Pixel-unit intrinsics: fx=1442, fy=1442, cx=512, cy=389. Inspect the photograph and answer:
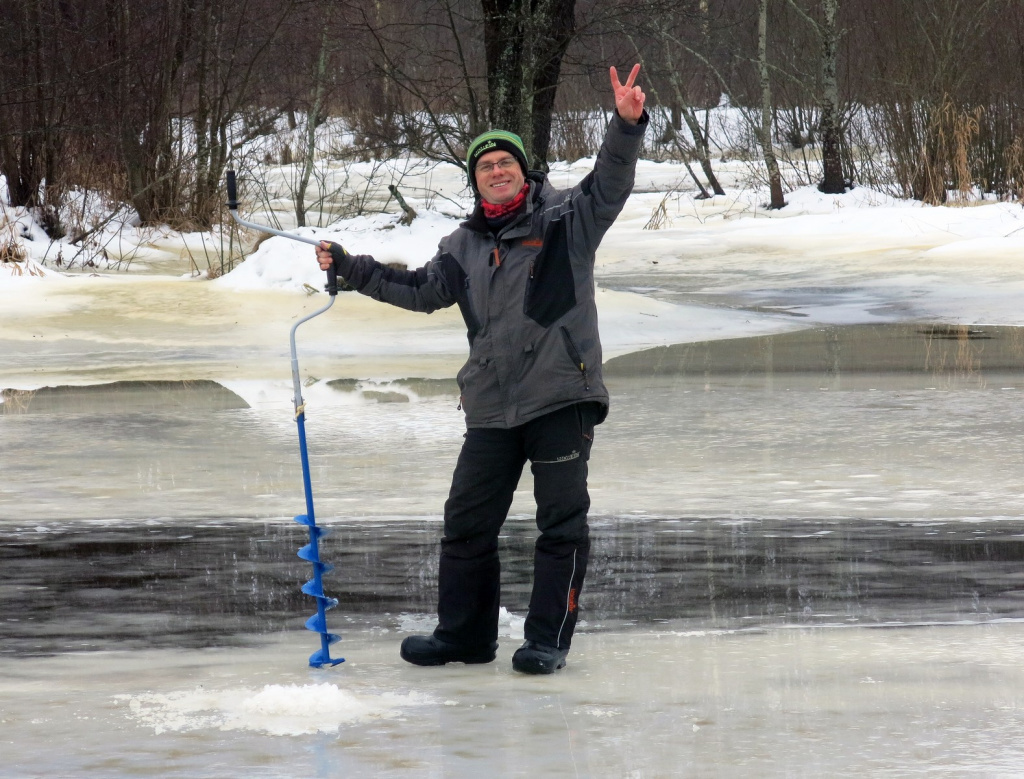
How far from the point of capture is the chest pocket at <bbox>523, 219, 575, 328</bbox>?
3656 mm

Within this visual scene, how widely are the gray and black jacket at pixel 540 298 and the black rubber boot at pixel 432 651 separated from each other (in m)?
0.57

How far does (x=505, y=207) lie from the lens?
373cm

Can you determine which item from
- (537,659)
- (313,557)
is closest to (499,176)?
(313,557)

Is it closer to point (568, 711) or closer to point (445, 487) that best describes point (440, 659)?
point (568, 711)

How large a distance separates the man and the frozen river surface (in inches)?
6.6

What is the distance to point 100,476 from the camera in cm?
646

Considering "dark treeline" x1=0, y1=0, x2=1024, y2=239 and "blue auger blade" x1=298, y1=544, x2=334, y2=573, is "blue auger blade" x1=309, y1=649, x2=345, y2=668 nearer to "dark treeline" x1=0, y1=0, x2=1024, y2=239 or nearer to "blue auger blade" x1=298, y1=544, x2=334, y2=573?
"blue auger blade" x1=298, y1=544, x2=334, y2=573

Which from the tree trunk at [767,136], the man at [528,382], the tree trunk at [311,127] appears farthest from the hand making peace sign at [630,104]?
the tree trunk at [767,136]

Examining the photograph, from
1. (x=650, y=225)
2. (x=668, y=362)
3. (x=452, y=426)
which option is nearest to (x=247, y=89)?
(x=650, y=225)

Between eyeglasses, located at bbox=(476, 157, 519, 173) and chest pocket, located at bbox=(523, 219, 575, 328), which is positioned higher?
eyeglasses, located at bbox=(476, 157, 519, 173)

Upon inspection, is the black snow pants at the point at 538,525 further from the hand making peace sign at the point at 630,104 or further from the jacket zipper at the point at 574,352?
the hand making peace sign at the point at 630,104

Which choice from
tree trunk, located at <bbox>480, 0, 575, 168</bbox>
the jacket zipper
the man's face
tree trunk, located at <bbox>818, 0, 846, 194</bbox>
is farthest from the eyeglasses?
tree trunk, located at <bbox>818, 0, 846, 194</bbox>

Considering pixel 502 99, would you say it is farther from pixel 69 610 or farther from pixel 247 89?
pixel 69 610

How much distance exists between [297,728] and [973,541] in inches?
111
